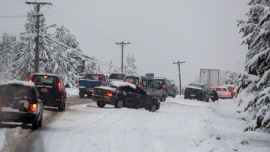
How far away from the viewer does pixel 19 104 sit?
1359 cm

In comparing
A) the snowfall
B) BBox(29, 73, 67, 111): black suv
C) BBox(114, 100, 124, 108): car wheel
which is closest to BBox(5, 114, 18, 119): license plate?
the snowfall

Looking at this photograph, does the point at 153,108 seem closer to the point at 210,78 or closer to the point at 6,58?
the point at 210,78

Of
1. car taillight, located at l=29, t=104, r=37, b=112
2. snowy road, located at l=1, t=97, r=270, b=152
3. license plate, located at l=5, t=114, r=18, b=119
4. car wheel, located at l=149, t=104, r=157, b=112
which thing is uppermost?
car taillight, located at l=29, t=104, r=37, b=112

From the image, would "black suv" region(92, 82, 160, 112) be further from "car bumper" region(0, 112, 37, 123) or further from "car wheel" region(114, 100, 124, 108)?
"car bumper" region(0, 112, 37, 123)

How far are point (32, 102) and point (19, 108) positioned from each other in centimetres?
44

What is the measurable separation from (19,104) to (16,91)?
0.55m

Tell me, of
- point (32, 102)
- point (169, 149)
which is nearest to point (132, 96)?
point (32, 102)

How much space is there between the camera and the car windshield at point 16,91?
13711mm

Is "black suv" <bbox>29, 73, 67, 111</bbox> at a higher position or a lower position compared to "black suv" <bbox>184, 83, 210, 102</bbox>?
higher

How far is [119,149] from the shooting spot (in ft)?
33.5

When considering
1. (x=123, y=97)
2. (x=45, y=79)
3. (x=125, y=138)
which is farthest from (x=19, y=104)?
(x=123, y=97)

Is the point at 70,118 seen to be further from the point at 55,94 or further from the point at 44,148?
the point at 44,148

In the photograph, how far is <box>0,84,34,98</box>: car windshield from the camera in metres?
13.7

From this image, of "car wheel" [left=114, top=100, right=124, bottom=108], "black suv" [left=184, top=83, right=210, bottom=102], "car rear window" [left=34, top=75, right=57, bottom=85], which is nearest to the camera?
"car rear window" [left=34, top=75, right=57, bottom=85]
